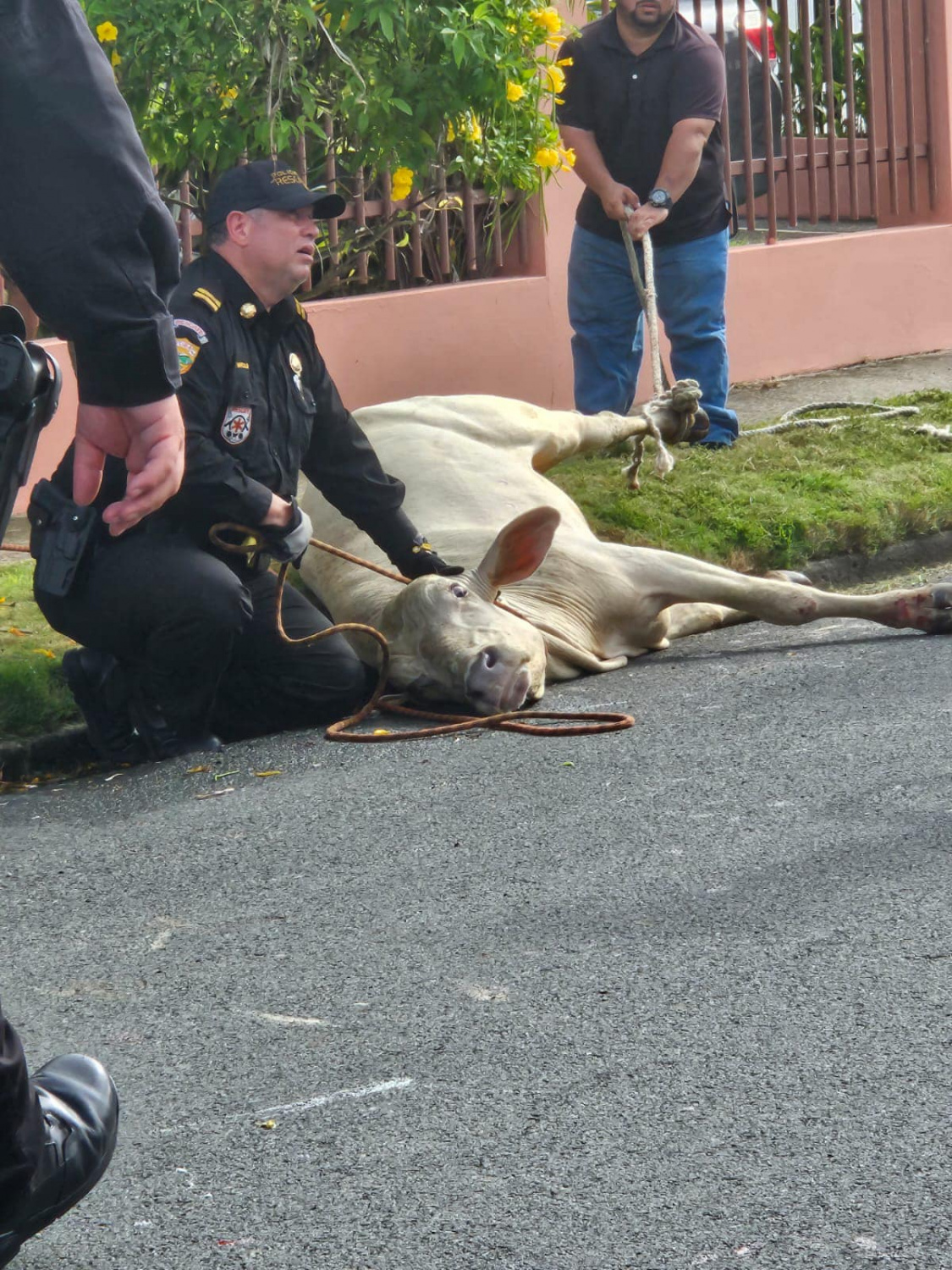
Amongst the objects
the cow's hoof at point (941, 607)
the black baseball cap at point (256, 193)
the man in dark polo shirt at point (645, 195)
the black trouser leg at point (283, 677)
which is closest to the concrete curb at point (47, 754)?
the black trouser leg at point (283, 677)

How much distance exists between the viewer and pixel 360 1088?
118 inches

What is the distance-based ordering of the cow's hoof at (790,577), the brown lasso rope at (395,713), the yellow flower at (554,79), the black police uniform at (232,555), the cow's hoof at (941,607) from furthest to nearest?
the yellow flower at (554,79)
the cow's hoof at (790,577)
the cow's hoof at (941,607)
the black police uniform at (232,555)
the brown lasso rope at (395,713)

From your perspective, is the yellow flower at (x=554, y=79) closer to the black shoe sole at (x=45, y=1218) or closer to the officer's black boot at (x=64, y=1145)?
the officer's black boot at (x=64, y=1145)

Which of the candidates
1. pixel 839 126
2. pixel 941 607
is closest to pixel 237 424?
pixel 941 607

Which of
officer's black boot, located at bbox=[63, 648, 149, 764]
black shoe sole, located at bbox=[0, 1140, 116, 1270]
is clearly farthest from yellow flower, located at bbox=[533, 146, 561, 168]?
black shoe sole, located at bbox=[0, 1140, 116, 1270]

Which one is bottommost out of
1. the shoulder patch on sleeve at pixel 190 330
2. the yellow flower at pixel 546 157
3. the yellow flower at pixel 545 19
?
the shoulder patch on sleeve at pixel 190 330

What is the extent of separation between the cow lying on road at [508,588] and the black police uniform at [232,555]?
296 mm

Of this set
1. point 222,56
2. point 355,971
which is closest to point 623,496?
point 222,56

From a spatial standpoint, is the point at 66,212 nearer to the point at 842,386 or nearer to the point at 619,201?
the point at 619,201

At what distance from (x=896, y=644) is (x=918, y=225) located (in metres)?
6.47

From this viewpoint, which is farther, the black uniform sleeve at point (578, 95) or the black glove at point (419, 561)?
the black uniform sleeve at point (578, 95)

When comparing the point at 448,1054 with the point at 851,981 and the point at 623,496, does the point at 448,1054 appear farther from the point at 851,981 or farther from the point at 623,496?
the point at 623,496

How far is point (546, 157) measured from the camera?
8023 mm

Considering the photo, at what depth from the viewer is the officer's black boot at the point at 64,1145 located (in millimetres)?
2361
